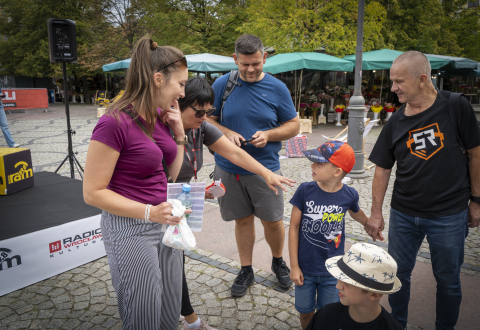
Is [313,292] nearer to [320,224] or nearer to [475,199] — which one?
[320,224]

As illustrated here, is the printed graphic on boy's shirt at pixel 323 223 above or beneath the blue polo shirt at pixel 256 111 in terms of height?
beneath

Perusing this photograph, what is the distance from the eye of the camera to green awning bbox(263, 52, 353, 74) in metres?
12.4

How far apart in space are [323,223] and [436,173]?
78 centimetres

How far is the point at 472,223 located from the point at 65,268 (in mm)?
3594

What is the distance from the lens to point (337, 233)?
2285 mm

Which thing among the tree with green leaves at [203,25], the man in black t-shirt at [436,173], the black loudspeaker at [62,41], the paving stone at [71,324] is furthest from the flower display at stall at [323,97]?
the paving stone at [71,324]

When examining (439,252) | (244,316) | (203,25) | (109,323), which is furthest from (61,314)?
(203,25)

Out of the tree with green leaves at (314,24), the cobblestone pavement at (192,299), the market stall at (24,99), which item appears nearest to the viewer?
the cobblestone pavement at (192,299)

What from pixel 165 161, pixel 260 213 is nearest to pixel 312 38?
pixel 260 213

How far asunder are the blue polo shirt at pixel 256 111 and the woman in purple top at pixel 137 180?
1.24 meters

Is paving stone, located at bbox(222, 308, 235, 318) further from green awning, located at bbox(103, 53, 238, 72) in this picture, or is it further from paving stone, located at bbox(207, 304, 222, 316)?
green awning, located at bbox(103, 53, 238, 72)

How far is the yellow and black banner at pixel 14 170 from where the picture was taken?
4.36m

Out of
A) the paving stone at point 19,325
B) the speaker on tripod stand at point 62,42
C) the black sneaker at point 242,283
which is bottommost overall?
the paving stone at point 19,325

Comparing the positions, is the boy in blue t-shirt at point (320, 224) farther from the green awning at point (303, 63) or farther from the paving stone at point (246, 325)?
the green awning at point (303, 63)
